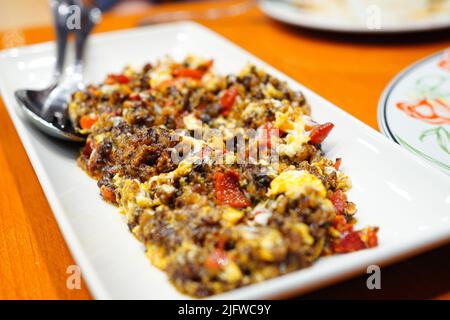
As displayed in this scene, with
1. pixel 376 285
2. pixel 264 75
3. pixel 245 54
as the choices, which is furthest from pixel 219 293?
pixel 245 54

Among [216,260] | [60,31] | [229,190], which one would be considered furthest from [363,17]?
[216,260]

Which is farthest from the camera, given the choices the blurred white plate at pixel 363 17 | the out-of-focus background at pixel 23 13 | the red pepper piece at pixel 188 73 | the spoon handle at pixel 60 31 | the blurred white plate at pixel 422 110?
the out-of-focus background at pixel 23 13

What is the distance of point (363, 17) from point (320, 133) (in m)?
1.50

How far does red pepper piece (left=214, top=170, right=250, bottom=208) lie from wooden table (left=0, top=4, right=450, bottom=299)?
0.29 m

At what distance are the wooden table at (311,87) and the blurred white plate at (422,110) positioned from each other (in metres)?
0.13

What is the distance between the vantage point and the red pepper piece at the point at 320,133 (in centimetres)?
150

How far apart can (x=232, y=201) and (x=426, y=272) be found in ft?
1.65

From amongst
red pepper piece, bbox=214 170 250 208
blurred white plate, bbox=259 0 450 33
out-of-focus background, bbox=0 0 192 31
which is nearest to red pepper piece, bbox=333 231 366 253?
red pepper piece, bbox=214 170 250 208

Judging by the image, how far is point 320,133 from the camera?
4.91 feet

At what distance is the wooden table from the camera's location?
3.87 feet

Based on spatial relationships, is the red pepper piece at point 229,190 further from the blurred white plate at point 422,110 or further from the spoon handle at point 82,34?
the spoon handle at point 82,34

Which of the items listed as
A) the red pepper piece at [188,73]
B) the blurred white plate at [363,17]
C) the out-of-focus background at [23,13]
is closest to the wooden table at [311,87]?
the blurred white plate at [363,17]

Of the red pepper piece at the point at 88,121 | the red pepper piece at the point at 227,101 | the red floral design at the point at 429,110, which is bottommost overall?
the red pepper piece at the point at 88,121

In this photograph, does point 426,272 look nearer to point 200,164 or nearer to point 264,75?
point 200,164
